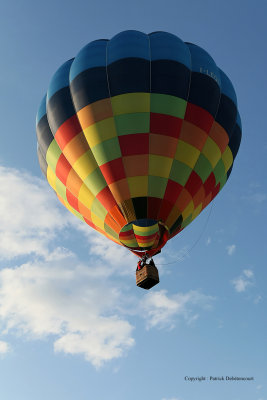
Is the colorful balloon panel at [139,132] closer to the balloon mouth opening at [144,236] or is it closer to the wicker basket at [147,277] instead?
the balloon mouth opening at [144,236]

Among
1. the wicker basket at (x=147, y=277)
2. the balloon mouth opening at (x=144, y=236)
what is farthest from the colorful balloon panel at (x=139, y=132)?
the wicker basket at (x=147, y=277)

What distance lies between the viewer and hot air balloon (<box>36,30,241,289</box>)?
1037 centimetres

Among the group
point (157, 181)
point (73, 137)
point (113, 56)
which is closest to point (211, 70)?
point (113, 56)

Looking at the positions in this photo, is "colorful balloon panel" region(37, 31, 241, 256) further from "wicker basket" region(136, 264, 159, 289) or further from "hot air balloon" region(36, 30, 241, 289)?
"wicker basket" region(136, 264, 159, 289)

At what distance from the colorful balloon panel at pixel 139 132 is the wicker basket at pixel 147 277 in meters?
0.67

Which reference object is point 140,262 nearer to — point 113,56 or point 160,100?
point 160,100

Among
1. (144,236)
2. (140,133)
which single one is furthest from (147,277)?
(140,133)

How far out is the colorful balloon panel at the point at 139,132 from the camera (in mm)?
10375

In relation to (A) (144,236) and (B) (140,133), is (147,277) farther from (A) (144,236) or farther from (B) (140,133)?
(B) (140,133)

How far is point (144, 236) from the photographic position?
10.4 m

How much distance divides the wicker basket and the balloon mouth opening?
617 mm

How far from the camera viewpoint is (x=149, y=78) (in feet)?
34.5

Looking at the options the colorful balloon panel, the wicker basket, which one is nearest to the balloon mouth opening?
the colorful balloon panel

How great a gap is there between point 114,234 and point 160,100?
3.81m
